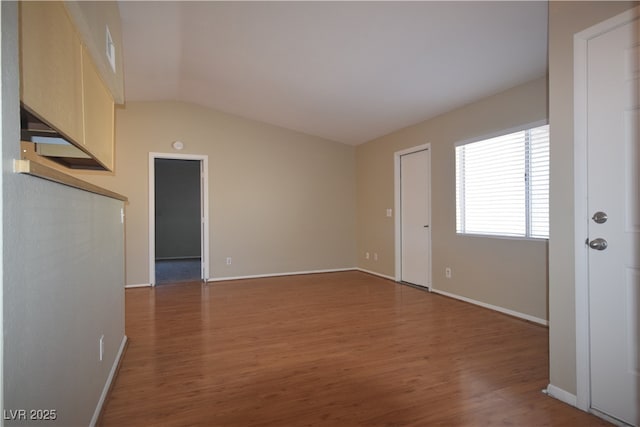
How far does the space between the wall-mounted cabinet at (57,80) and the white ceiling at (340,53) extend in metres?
1.57

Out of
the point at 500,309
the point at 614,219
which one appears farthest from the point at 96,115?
the point at 500,309

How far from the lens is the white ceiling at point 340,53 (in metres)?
2.73

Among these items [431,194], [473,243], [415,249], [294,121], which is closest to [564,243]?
[473,243]

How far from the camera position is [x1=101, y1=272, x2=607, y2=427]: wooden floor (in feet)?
5.99

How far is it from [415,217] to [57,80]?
15.4ft

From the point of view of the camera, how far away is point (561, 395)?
1.98 meters

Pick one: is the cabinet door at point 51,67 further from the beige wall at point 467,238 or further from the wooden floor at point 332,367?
the beige wall at point 467,238

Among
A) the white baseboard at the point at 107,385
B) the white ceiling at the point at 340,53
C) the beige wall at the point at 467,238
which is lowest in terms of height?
the white baseboard at the point at 107,385

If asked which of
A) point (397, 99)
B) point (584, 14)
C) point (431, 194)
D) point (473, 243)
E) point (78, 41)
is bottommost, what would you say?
point (473, 243)

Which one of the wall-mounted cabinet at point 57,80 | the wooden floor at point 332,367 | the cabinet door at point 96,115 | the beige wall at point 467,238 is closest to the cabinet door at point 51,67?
the wall-mounted cabinet at point 57,80

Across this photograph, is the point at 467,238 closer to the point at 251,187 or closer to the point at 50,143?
the point at 251,187

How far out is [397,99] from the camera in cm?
430

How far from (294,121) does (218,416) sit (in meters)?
4.86

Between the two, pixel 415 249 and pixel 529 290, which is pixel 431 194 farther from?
pixel 529 290
